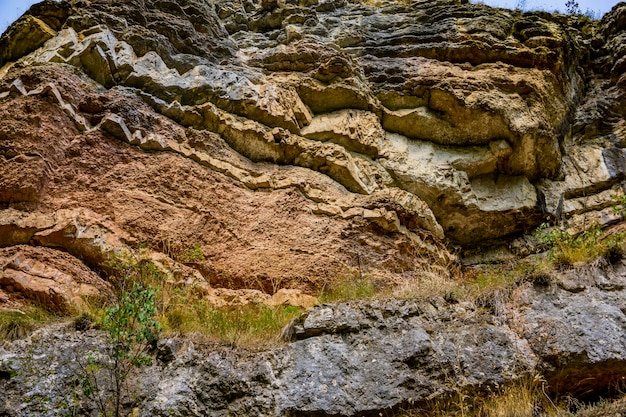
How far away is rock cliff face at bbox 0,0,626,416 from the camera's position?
202 inches

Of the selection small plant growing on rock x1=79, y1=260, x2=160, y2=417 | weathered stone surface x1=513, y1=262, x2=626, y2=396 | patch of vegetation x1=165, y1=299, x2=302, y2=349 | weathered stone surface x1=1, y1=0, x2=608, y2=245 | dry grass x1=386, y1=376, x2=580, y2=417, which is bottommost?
dry grass x1=386, y1=376, x2=580, y2=417

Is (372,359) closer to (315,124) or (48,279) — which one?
(48,279)

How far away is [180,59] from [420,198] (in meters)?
5.22

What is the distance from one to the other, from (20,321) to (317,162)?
16.3 ft

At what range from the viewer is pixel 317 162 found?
27.9ft

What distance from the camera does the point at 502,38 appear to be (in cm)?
1084

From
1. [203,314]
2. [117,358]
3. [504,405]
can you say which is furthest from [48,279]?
[504,405]

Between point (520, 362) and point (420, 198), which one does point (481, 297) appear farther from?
point (420, 198)

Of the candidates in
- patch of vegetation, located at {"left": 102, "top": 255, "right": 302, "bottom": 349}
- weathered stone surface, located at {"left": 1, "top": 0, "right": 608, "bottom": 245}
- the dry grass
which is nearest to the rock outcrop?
weathered stone surface, located at {"left": 1, "top": 0, "right": 608, "bottom": 245}

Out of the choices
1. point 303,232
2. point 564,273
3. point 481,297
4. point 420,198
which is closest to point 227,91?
point 303,232

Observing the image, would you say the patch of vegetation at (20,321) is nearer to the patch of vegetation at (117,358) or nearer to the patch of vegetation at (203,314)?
the patch of vegetation at (203,314)

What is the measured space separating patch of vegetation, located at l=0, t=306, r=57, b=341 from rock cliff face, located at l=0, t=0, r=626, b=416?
25 cm

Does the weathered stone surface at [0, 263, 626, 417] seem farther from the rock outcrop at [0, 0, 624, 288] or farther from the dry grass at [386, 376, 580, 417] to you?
the rock outcrop at [0, 0, 624, 288]

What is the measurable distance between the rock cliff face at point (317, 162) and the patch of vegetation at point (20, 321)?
0.25 metres
